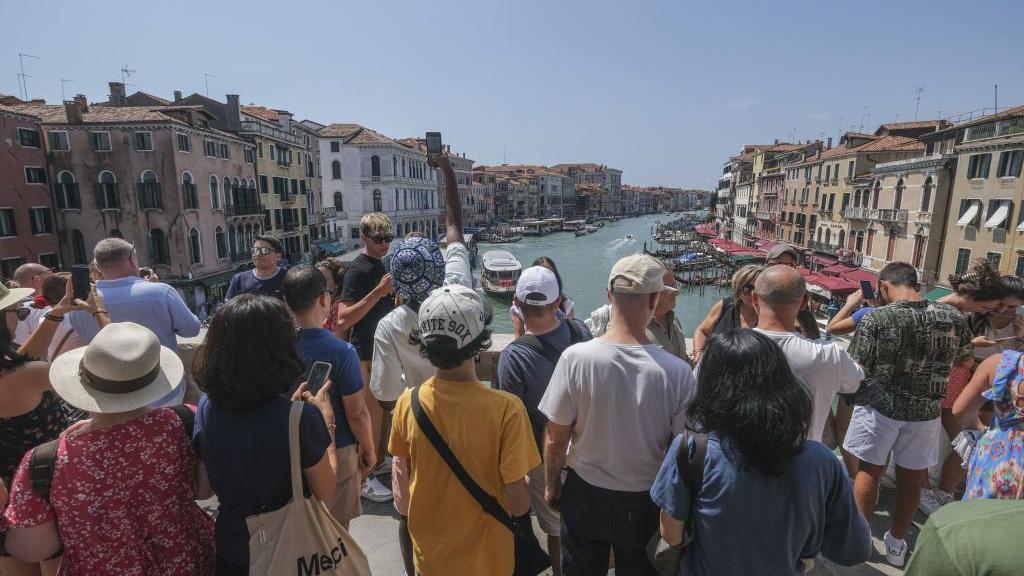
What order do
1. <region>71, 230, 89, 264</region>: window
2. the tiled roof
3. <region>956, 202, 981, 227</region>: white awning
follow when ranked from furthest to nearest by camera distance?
the tiled roof, <region>71, 230, 89, 264</region>: window, <region>956, 202, 981, 227</region>: white awning

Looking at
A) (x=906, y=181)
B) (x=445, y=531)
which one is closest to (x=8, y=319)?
(x=445, y=531)

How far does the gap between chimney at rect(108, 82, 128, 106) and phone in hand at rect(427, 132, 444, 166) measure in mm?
32477

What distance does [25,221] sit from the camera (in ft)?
72.2

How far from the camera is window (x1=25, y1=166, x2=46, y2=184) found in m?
22.2

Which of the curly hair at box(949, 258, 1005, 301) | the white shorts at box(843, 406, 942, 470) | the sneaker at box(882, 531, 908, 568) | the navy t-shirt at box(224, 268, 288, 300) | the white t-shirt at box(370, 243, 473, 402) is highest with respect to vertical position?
the curly hair at box(949, 258, 1005, 301)

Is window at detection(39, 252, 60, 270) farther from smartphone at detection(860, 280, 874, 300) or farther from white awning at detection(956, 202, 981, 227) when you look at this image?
white awning at detection(956, 202, 981, 227)

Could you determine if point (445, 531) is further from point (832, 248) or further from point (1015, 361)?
point (832, 248)

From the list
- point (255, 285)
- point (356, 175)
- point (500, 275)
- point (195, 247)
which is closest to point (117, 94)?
point (195, 247)

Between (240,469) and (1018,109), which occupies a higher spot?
(1018,109)

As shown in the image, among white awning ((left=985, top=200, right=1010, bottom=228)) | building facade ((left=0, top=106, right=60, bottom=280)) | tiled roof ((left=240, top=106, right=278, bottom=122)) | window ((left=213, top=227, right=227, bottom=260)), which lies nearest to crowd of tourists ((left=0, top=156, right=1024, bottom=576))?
white awning ((left=985, top=200, right=1010, bottom=228))

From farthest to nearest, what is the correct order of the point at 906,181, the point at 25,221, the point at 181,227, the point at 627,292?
the point at 906,181 < the point at 181,227 < the point at 25,221 < the point at 627,292

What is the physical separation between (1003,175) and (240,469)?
28791 millimetres

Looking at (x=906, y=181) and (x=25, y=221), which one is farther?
(x=906, y=181)

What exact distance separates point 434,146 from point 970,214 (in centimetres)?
2795
